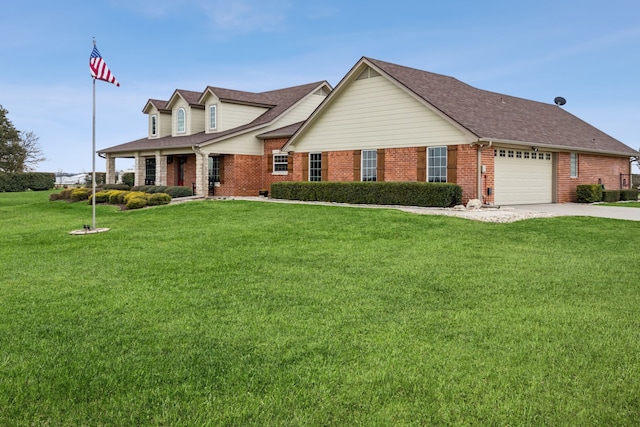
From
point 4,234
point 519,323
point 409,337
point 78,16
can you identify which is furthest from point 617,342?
point 78,16

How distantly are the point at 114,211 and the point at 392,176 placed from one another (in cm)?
1114

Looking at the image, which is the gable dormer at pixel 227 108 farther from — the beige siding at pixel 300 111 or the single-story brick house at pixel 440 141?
the single-story brick house at pixel 440 141

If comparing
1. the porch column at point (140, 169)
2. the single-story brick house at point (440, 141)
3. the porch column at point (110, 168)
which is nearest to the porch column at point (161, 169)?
the porch column at point (140, 169)

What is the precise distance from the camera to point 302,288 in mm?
7320

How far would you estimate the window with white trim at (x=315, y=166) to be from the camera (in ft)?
80.0

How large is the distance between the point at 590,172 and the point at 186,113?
22075mm

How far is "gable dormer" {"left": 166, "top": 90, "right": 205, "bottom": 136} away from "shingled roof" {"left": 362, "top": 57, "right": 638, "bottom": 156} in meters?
12.9

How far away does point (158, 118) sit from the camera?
32.5m

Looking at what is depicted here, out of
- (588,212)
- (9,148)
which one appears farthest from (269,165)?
(9,148)

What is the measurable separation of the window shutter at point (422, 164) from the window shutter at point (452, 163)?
1118mm

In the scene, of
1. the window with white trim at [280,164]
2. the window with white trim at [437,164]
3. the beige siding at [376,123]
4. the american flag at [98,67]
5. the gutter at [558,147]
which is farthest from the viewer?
the window with white trim at [280,164]

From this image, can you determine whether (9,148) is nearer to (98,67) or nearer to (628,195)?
(98,67)

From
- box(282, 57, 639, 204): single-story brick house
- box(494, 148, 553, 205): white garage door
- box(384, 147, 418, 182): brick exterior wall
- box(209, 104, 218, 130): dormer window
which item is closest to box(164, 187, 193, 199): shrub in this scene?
box(209, 104, 218, 130): dormer window

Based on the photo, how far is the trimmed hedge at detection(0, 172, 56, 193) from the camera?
145 ft
